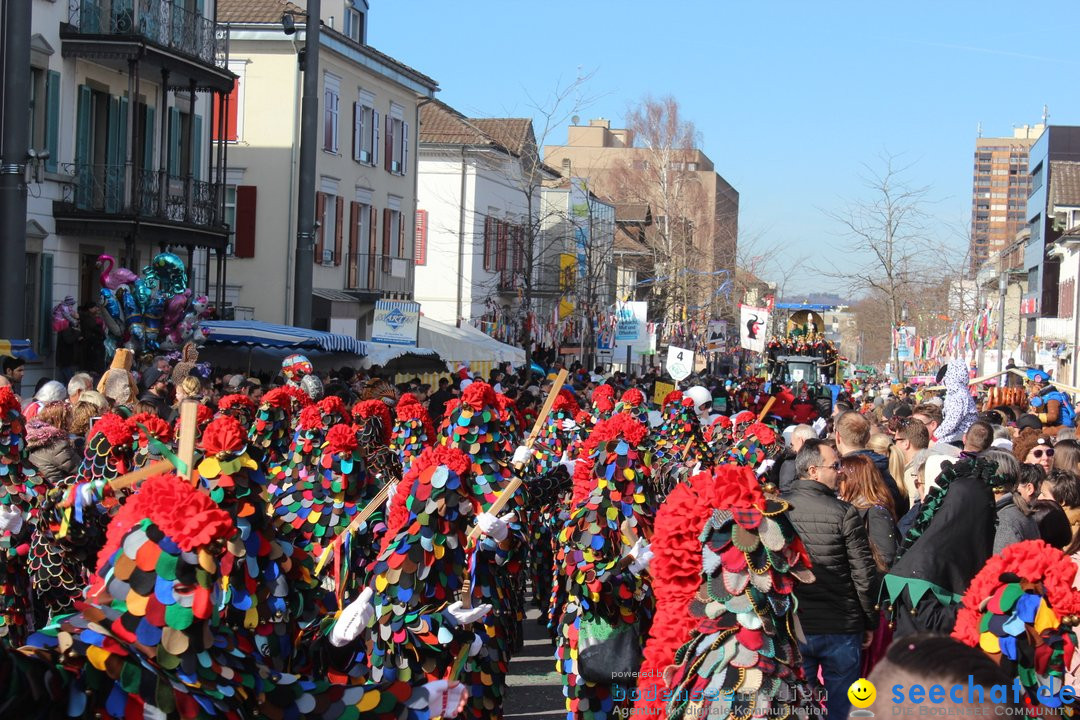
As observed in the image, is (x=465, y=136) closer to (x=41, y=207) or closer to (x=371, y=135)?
(x=371, y=135)

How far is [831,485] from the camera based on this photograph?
620 centimetres

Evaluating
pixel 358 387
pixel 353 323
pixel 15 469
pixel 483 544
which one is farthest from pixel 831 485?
pixel 353 323

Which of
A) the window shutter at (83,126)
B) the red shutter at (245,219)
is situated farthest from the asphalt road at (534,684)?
the red shutter at (245,219)

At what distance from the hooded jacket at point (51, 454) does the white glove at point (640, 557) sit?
128 inches

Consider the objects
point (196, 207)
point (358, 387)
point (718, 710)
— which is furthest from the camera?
point (196, 207)

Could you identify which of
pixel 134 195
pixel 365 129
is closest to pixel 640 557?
pixel 134 195

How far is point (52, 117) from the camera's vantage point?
58.4ft

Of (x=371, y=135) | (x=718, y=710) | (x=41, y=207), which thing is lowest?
(x=718, y=710)

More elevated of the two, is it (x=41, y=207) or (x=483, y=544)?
(x=41, y=207)

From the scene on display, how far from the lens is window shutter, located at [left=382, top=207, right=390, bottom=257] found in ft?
110

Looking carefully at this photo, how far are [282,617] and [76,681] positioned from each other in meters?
1.85

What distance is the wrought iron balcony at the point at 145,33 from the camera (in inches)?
712

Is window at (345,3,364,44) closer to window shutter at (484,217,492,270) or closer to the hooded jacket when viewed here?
window shutter at (484,217,492,270)

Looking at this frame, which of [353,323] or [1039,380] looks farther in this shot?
[353,323]
